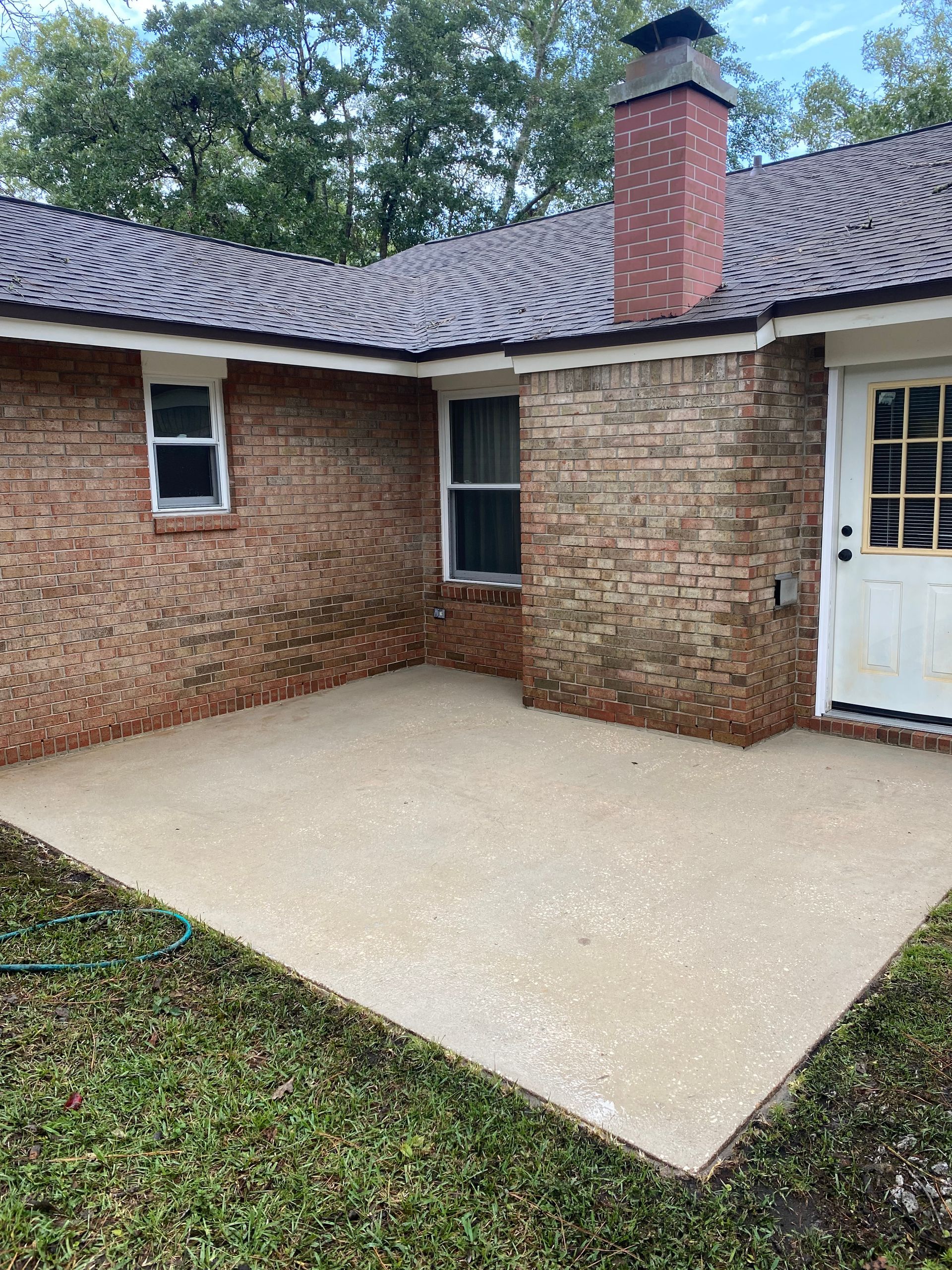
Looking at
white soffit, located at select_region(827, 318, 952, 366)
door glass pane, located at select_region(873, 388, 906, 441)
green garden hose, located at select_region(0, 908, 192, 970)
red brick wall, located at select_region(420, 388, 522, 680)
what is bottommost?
green garden hose, located at select_region(0, 908, 192, 970)

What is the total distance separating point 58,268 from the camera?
6809mm

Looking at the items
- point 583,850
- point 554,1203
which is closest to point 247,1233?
point 554,1203

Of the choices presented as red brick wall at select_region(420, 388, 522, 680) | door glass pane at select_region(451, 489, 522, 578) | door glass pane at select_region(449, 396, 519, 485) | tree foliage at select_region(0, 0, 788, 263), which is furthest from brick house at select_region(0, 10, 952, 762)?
tree foliage at select_region(0, 0, 788, 263)

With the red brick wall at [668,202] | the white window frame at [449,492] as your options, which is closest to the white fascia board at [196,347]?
the white window frame at [449,492]

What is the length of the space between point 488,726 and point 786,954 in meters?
3.60

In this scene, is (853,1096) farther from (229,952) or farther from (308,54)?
(308,54)

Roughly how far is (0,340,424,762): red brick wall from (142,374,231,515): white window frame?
73 millimetres

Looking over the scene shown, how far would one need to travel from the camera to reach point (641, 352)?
637 cm

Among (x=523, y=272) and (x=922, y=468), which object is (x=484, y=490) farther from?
(x=922, y=468)

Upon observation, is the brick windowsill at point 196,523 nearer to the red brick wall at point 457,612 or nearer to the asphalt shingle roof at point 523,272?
the asphalt shingle roof at point 523,272

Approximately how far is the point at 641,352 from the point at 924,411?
73.1 inches

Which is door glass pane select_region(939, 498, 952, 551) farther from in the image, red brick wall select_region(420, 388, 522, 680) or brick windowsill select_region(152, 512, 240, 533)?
brick windowsill select_region(152, 512, 240, 533)

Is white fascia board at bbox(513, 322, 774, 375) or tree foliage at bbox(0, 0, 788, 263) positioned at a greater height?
tree foliage at bbox(0, 0, 788, 263)

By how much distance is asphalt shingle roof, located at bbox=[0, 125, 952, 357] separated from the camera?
19.8 feet
